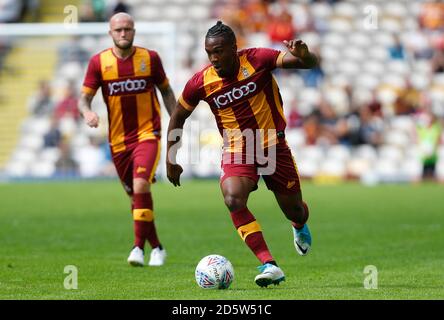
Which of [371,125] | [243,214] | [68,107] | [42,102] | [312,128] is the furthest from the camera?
[371,125]

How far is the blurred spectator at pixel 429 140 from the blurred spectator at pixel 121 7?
29.4 feet

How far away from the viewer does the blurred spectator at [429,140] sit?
27109 mm

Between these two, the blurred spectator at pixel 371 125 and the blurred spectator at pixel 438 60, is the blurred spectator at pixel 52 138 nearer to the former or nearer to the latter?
the blurred spectator at pixel 371 125

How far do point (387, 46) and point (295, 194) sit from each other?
873 inches

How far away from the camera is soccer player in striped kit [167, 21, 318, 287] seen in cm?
927

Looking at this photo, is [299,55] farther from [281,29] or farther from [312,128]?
[281,29]

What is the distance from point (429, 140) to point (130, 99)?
54.5ft

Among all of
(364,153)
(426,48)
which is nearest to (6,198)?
(364,153)

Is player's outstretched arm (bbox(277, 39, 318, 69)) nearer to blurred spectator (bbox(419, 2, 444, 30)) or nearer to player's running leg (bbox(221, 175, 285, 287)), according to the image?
player's running leg (bbox(221, 175, 285, 287))

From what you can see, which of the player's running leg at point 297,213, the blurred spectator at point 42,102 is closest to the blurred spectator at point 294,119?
the blurred spectator at point 42,102

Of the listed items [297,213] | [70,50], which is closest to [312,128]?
[70,50]

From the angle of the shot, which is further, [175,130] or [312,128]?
[312,128]

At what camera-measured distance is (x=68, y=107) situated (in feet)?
91.9

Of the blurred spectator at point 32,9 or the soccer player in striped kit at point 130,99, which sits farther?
the blurred spectator at point 32,9
